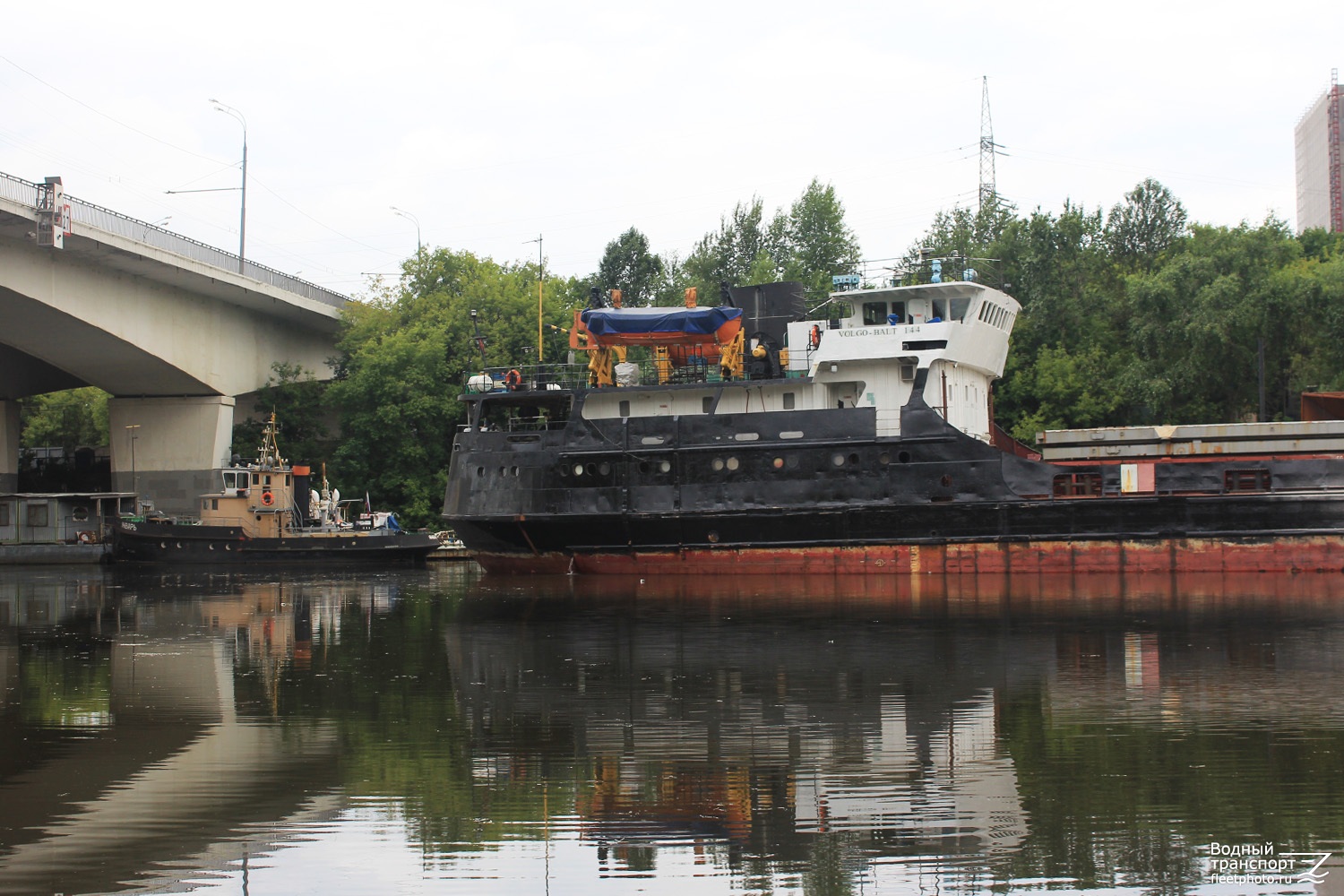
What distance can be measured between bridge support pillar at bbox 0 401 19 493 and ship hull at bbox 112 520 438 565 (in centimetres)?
931

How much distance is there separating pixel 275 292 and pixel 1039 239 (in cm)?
2654

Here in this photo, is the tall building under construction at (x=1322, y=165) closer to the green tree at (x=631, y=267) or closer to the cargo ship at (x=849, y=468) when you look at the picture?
the green tree at (x=631, y=267)

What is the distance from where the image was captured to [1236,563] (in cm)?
2502

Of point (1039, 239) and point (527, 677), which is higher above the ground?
point (1039, 239)

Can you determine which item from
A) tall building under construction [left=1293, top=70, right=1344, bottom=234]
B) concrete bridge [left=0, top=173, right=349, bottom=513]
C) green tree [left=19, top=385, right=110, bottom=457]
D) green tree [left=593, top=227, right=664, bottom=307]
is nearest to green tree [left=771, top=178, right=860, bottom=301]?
green tree [left=593, top=227, right=664, bottom=307]

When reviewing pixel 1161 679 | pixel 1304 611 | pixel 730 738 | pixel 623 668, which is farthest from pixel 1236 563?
pixel 730 738

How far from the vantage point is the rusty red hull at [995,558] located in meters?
24.9

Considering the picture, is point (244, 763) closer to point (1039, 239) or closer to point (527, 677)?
point (527, 677)

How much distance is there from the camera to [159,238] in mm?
35094

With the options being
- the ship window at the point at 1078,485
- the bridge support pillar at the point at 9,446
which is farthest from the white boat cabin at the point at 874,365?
the bridge support pillar at the point at 9,446

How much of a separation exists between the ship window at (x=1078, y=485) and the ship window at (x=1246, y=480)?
2516mm

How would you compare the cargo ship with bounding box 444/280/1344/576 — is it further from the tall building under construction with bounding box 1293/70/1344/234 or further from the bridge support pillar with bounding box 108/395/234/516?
the tall building under construction with bounding box 1293/70/1344/234

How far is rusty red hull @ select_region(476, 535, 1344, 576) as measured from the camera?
24.9 meters

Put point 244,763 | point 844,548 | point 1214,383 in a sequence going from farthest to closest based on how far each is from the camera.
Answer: point 1214,383, point 844,548, point 244,763
